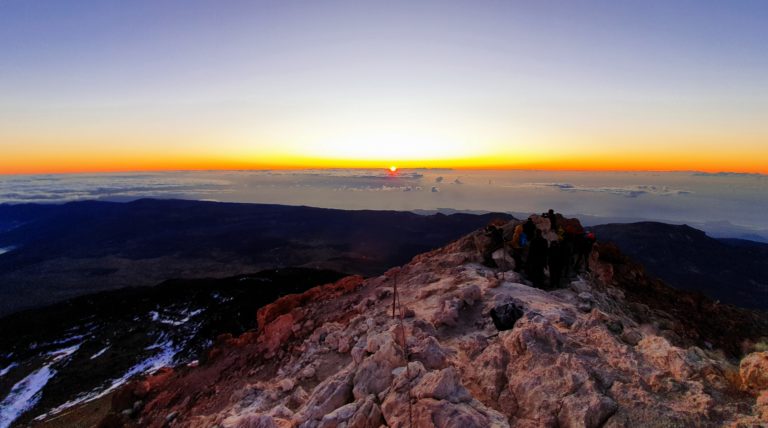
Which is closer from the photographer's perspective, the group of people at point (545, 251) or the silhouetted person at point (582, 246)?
the group of people at point (545, 251)

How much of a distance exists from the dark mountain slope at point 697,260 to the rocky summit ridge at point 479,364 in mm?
100323

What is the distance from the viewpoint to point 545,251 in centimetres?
1288

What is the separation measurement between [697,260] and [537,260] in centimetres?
13852

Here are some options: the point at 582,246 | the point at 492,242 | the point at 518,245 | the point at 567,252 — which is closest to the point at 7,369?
the point at 492,242

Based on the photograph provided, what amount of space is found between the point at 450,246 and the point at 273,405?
12040mm

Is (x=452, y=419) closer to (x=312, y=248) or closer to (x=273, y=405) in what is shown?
(x=273, y=405)

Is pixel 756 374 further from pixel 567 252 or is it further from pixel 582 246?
pixel 582 246

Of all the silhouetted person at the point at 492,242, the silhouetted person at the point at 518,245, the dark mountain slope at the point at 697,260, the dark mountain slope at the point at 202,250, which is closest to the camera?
the silhouetted person at the point at 518,245

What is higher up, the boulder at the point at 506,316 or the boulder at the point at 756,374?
the boulder at the point at 756,374

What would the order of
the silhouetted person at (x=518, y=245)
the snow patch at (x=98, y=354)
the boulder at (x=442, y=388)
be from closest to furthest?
the boulder at (x=442, y=388) → the silhouetted person at (x=518, y=245) → the snow patch at (x=98, y=354)

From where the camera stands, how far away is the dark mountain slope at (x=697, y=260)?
9444 centimetres

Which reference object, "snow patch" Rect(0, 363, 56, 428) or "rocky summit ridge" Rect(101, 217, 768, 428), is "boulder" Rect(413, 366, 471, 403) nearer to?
"rocky summit ridge" Rect(101, 217, 768, 428)

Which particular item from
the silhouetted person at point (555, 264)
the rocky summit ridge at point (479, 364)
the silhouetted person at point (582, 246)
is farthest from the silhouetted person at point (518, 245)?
the silhouetted person at point (582, 246)

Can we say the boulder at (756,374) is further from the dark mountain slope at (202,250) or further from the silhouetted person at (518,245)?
the dark mountain slope at (202,250)
